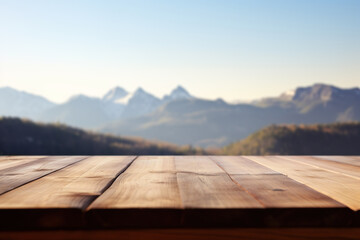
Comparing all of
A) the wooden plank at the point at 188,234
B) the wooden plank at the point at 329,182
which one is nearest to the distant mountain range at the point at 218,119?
the wooden plank at the point at 329,182

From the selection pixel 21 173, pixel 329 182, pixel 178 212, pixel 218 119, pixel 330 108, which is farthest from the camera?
pixel 330 108

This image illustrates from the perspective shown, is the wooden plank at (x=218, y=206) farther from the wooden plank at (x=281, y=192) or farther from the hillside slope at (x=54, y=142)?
the hillside slope at (x=54, y=142)

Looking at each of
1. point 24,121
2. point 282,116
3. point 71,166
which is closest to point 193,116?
point 282,116

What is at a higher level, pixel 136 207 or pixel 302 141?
pixel 302 141

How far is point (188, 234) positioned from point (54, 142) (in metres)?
28.8

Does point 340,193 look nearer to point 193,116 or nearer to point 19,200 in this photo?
point 19,200

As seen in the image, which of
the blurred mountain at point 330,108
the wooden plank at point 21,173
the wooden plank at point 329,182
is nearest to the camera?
the wooden plank at point 329,182

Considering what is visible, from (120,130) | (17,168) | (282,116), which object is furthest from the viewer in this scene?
(282,116)

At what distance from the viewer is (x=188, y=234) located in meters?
0.79

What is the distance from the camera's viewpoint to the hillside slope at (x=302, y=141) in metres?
26.1

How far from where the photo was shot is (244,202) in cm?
85

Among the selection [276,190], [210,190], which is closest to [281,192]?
[276,190]

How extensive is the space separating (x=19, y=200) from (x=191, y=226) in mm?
466

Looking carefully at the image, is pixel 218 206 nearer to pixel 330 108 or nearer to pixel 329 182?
pixel 329 182
